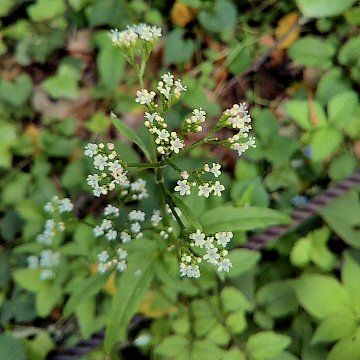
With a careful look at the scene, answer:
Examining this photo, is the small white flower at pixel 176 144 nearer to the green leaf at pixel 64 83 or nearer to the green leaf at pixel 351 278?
the green leaf at pixel 351 278

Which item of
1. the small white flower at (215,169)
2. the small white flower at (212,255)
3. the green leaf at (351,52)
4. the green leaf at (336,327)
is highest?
the green leaf at (351,52)

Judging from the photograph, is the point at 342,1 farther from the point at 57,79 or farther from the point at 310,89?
the point at 57,79

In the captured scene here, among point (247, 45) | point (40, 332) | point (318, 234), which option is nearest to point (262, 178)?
point (318, 234)

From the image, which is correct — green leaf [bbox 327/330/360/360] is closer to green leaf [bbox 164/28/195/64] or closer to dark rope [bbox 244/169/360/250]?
dark rope [bbox 244/169/360/250]

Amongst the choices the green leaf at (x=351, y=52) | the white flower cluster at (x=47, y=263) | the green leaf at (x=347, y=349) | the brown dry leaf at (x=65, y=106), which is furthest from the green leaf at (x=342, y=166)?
the brown dry leaf at (x=65, y=106)

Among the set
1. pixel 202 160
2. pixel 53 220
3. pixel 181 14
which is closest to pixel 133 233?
pixel 53 220
